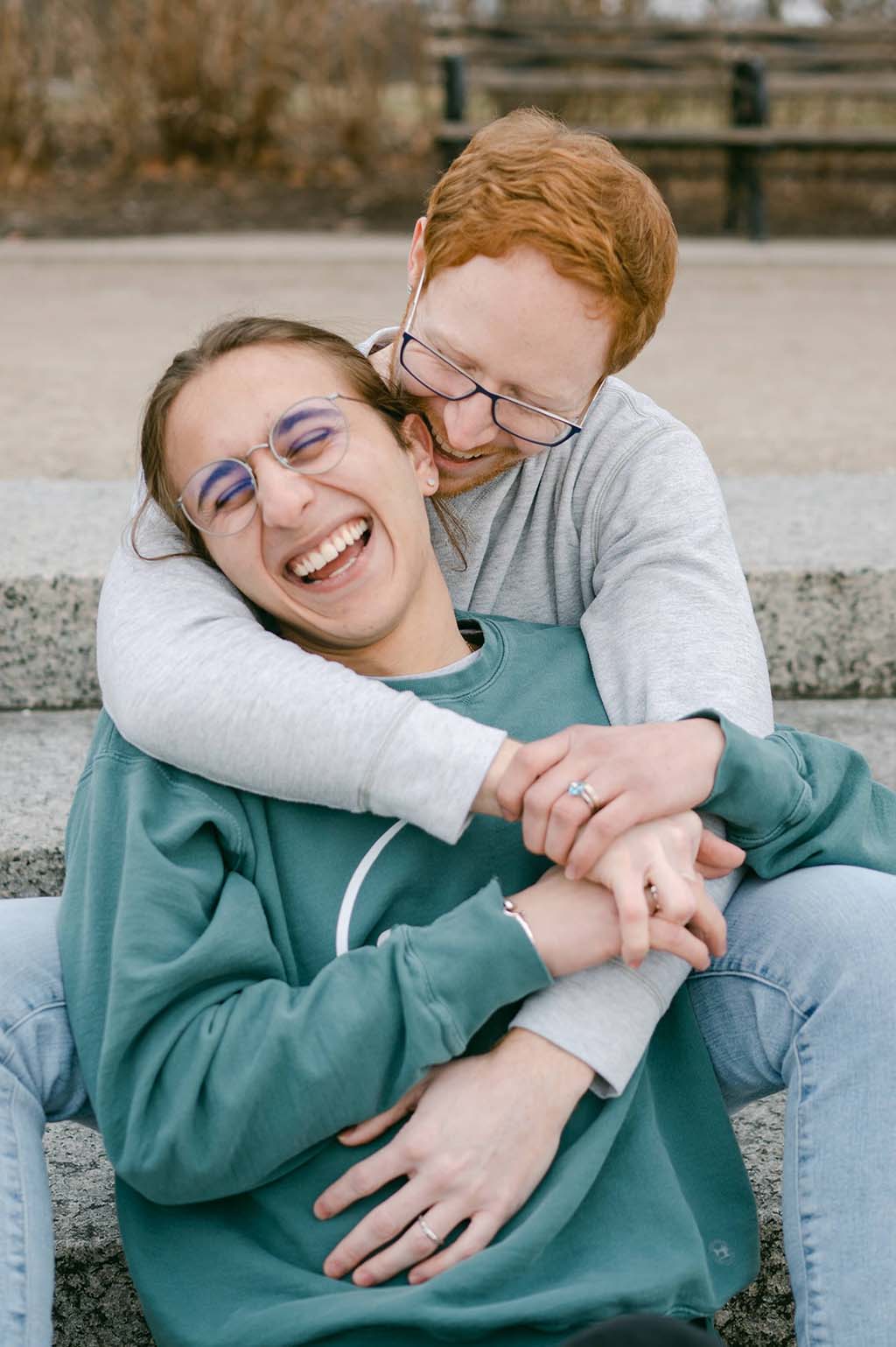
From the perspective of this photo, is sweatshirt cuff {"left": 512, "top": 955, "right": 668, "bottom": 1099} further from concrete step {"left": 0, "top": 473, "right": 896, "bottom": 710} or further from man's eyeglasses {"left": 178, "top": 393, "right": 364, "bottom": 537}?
concrete step {"left": 0, "top": 473, "right": 896, "bottom": 710}

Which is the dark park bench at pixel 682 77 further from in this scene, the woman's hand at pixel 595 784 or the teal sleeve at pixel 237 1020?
the teal sleeve at pixel 237 1020

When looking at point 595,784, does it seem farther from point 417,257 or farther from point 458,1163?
point 417,257

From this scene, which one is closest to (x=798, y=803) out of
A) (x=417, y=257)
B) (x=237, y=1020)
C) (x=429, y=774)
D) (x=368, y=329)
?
(x=429, y=774)

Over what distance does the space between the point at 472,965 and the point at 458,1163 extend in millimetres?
200

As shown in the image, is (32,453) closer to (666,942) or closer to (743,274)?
(666,942)

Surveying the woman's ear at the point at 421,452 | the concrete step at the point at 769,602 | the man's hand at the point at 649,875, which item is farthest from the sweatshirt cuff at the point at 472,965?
the concrete step at the point at 769,602

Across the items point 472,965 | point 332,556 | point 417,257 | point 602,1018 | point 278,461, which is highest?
point 417,257

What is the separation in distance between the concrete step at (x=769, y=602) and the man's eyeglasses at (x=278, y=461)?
952mm

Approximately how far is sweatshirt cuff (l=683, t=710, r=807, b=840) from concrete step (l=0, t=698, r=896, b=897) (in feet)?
2.90

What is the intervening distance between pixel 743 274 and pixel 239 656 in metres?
6.18

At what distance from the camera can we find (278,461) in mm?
1770

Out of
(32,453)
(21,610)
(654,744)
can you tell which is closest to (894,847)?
(654,744)

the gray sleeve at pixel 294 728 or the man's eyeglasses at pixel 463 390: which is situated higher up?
the man's eyeglasses at pixel 463 390

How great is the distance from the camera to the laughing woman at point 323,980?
1535mm
